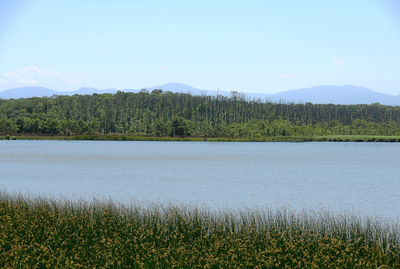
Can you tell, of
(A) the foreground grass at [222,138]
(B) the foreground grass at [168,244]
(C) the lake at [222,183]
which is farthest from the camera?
(A) the foreground grass at [222,138]

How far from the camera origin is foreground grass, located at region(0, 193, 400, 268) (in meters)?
11.6

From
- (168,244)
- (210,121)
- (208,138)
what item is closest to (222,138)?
(208,138)

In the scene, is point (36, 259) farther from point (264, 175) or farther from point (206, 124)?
point (206, 124)

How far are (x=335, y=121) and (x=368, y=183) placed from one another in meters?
147

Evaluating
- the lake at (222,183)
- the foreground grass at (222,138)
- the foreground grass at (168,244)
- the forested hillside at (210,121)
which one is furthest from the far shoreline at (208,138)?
the foreground grass at (168,244)

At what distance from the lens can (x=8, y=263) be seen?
1117 cm

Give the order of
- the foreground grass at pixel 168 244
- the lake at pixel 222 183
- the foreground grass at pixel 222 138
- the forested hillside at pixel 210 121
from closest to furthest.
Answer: the foreground grass at pixel 168 244
the lake at pixel 222 183
the foreground grass at pixel 222 138
the forested hillside at pixel 210 121

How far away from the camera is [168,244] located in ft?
46.5

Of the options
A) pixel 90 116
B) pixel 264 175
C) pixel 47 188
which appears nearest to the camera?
pixel 47 188

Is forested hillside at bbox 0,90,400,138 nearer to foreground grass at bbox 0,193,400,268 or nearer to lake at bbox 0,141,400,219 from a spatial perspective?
lake at bbox 0,141,400,219

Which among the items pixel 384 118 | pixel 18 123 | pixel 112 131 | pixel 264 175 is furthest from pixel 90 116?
pixel 264 175

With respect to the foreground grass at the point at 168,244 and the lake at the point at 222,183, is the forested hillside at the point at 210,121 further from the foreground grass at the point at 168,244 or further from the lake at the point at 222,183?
the foreground grass at the point at 168,244

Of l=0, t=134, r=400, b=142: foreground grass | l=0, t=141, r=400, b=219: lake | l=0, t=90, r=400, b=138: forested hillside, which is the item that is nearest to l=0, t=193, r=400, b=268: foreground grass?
l=0, t=141, r=400, b=219: lake

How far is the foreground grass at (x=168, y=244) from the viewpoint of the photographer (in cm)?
1159
